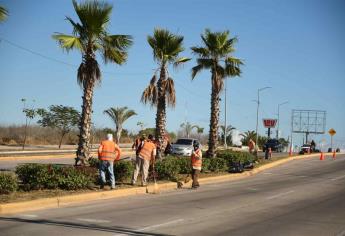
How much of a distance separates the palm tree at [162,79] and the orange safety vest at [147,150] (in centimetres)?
493

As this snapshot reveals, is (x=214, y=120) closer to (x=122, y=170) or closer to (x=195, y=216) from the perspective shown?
(x=122, y=170)

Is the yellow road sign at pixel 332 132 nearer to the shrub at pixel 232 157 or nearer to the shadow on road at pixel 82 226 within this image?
the shrub at pixel 232 157

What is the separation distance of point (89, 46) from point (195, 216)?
835cm

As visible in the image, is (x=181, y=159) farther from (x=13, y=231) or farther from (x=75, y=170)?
(x=13, y=231)

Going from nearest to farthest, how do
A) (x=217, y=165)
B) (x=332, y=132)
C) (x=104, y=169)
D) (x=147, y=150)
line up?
(x=104, y=169) < (x=147, y=150) < (x=217, y=165) < (x=332, y=132)

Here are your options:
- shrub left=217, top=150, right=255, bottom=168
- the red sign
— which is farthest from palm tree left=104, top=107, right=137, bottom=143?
shrub left=217, top=150, right=255, bottom=168

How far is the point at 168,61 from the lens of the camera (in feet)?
80.0

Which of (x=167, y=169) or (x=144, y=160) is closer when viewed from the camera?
(x=144, y=160)

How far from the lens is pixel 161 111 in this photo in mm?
23844

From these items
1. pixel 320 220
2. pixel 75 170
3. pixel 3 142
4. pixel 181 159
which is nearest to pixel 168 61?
pixel 181 159

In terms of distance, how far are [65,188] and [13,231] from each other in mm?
5887

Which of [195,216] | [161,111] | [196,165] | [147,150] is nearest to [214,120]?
[161,111]

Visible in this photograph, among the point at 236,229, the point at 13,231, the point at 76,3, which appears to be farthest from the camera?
the point at 76,3

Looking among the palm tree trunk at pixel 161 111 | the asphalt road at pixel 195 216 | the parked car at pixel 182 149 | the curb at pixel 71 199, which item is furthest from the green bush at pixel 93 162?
the parked car at pixel 182 149
